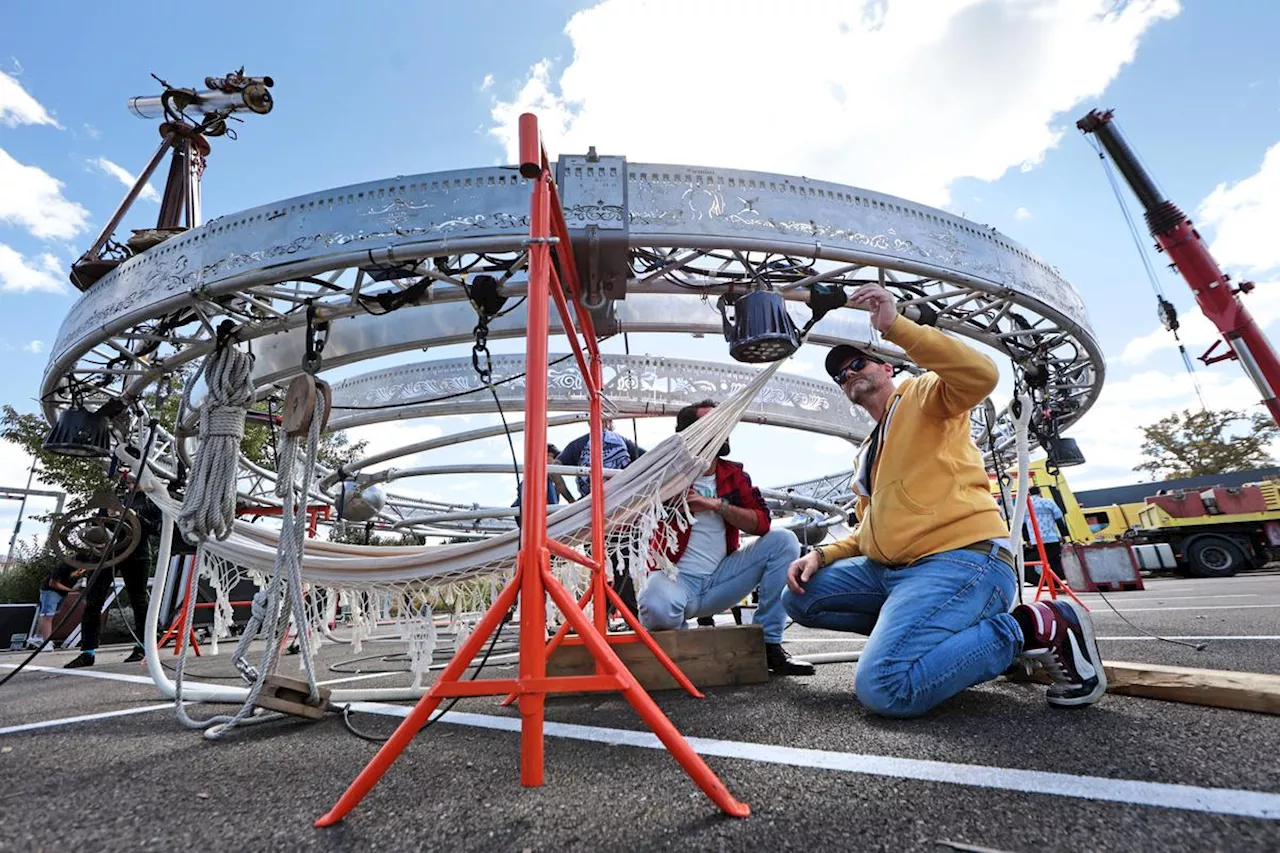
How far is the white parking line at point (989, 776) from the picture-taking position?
830mm

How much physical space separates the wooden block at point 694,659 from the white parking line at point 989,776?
459 millimetres

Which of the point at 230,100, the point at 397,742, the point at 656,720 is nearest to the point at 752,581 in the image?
the point at 656,720

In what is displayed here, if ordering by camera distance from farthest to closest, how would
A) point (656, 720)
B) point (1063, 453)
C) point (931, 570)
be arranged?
point (1063, 453) → point (931, 570) → point (656, 720)

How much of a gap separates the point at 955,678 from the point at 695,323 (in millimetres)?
4113

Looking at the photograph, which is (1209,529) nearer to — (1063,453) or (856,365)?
(1063,453)

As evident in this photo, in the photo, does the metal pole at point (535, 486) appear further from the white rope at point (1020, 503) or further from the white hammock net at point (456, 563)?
the white rope at point (1020, 503)

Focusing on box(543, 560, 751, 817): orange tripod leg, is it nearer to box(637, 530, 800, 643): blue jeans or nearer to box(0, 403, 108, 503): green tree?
box(637, 530, 800, 643): blue jeans

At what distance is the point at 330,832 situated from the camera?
2.93ft

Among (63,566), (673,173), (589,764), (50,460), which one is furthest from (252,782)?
(50,460)

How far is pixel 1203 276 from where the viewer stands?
Result: 28.1 ft

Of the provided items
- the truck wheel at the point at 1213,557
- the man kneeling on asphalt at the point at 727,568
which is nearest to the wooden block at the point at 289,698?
the man kneeling on asphalt at the point at 727,568

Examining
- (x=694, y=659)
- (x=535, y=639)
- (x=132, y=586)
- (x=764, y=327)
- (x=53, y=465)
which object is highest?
(x=53, y=465)

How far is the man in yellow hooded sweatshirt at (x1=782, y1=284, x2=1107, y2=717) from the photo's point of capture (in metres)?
1.41

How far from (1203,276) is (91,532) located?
13328 mm
